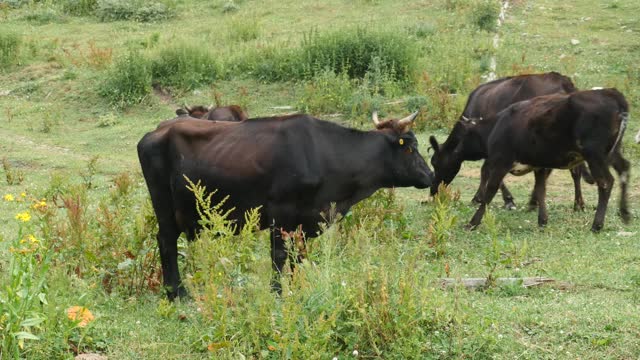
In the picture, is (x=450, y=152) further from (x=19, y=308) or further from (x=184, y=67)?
(x=184, y=67)

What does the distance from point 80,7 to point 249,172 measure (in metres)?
20.6

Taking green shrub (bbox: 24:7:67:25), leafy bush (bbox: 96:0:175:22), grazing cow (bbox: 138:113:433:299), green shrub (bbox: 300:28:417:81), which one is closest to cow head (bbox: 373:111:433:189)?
grazing cow (bbox: 138:113:433:299)

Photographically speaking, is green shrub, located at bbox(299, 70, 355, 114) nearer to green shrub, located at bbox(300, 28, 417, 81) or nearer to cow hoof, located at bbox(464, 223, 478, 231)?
green shrub, located at bbox(300, 28, 417, 81)

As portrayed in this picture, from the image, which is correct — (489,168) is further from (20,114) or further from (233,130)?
(20,114)

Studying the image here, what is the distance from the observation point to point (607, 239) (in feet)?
33.3

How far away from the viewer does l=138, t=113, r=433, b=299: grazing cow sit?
7926 mm

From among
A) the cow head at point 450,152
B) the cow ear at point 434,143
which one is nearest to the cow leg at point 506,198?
the cow head at point 450,152

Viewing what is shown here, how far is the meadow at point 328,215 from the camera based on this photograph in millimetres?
6285

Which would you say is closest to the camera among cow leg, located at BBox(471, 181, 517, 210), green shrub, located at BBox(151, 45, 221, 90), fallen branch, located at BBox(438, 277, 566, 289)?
fallen branch, located at BBox(438, 277, 566, 289)

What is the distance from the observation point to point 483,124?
1259cm

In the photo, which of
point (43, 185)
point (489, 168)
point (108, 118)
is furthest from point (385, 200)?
point (108, 118)

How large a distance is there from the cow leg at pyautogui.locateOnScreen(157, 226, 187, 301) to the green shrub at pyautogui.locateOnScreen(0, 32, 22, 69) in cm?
1550

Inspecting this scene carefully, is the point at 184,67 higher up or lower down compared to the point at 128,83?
higher up

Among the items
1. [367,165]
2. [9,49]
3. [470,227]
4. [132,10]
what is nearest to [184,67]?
[9,49]
